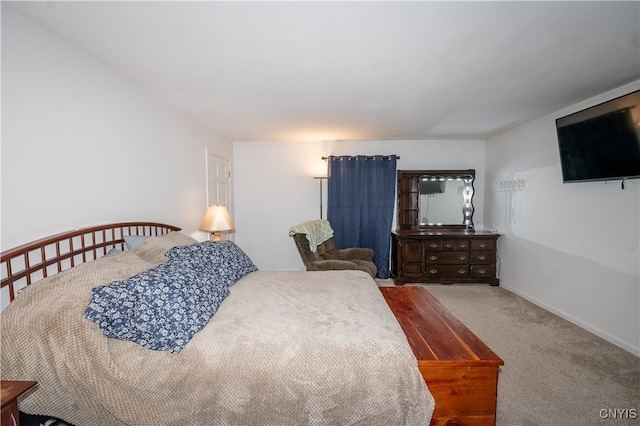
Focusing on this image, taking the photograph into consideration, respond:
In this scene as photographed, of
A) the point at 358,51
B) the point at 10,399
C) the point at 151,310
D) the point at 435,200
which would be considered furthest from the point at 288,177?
the point at 10,399

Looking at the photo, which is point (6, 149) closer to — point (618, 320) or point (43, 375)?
point (43, 375)

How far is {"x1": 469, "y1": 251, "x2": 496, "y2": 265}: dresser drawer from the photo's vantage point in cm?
418

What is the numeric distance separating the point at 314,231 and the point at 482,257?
8.50 feet

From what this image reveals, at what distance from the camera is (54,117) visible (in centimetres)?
162

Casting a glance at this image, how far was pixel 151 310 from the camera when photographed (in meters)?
1.30

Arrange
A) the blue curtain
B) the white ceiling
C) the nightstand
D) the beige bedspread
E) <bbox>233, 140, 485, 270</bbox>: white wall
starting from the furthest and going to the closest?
<bbox>233, 140, 485, 270</bbox>: white wall, the blue curtain, the white ceiling, the beige bedspread, the nightstand

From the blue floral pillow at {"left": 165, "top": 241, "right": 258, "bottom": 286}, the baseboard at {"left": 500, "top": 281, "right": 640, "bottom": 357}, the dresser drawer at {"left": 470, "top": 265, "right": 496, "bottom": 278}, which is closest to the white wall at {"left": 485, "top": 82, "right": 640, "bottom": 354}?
the baseboard at {"left": 500, "top": 281, "right": 640, "bottom": 357}

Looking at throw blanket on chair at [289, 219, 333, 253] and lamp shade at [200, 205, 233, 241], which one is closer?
lamp shade at [200, 205, 233, 241]

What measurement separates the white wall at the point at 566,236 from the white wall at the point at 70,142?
14.1ft

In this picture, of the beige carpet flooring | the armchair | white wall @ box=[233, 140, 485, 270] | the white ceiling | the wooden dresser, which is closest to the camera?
the white ceiling

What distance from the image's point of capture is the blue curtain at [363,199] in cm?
461

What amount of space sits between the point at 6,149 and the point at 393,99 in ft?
9.16

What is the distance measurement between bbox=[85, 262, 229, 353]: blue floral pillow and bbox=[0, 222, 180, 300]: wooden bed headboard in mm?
507

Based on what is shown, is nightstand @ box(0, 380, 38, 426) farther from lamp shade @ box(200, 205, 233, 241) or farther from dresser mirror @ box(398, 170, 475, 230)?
dresser mirror @ box(398, 170, 475, 230)
